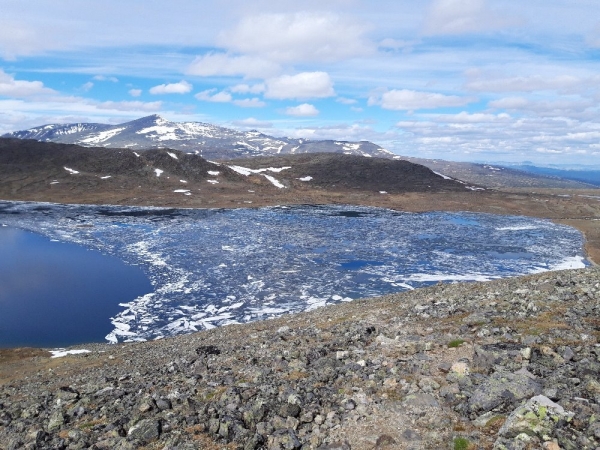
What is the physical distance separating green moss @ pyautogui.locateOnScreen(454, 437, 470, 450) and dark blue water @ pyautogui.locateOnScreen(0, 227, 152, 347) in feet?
78.7

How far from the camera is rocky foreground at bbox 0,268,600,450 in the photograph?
970 centimetres

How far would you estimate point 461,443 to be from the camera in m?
9.07

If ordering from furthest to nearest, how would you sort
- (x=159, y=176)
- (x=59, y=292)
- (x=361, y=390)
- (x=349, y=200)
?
(x=159, y=176), (x=349, y=200), (x=59, y=292), (x=361, y=390)

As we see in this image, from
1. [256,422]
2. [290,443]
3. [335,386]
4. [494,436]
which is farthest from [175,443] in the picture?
[494,436]

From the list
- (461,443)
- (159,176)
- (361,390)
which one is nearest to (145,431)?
(361,390)

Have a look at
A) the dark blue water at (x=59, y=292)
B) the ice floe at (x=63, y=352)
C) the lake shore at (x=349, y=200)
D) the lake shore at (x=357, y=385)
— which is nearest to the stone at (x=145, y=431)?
the lake shore at (x=357, y=385)

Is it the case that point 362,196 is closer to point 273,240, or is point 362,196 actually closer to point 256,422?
point 273,240

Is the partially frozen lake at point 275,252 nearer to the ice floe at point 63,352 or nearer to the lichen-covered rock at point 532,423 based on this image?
the ice floe at point 63,352

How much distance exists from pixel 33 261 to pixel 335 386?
46.0 meters

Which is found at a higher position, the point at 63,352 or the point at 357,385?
the point at 357,385

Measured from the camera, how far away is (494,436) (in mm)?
9133

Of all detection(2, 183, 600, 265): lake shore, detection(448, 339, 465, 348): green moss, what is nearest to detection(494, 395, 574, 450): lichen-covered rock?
detection(448, 339, 465, 348): green moss

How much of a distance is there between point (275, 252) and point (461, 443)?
43.2 meters

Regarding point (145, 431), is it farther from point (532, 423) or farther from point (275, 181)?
point (275, 181)
